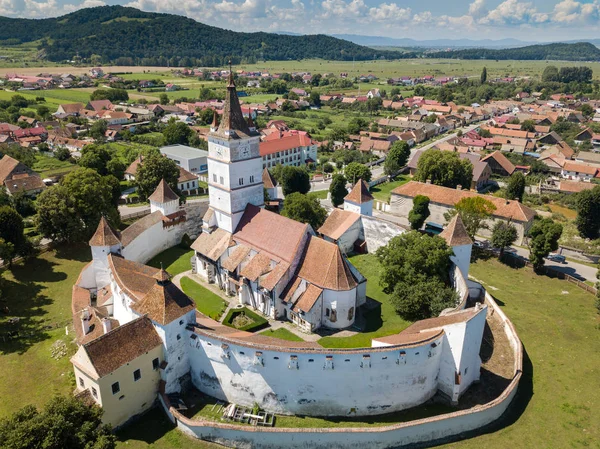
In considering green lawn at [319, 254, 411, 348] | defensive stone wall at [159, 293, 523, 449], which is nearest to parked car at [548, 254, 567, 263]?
green lawn at [319, 254, 411, 348]

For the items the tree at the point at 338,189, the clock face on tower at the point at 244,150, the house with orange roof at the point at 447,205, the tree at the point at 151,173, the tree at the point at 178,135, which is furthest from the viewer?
the tree at the point at 178,135

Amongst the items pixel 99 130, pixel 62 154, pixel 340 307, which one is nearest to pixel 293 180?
pixel 340 307

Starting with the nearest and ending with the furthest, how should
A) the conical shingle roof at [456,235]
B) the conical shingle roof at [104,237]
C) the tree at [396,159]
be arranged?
the conical shingle roof at [104,237]
the conical shingle roof at [456,235]
the tree at [396,159]

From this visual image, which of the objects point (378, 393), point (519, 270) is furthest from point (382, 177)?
point (378, 393)

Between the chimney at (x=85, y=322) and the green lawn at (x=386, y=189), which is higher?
the chimney at (x=85, y=322)

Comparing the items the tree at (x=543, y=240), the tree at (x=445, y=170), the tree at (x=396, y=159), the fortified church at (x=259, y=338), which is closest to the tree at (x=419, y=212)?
the tree at (x=543, y=240)

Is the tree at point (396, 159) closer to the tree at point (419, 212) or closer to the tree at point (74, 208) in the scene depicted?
the tree at point (419, 212)

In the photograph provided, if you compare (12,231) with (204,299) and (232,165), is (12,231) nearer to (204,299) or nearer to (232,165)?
(204,299)
